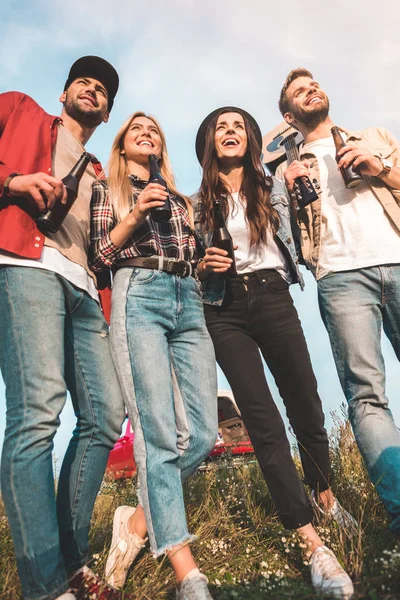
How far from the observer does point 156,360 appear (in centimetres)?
272

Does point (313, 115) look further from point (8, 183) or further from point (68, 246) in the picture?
point (8, 183)

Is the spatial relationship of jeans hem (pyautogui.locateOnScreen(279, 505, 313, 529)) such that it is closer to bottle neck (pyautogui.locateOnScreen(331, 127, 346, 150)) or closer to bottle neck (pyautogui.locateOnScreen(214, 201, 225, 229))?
bottle neck (pyautogui.locateOnScreen(214, 201, 225, 229))

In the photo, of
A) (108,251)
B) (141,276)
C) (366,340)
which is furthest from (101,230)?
(366,340)

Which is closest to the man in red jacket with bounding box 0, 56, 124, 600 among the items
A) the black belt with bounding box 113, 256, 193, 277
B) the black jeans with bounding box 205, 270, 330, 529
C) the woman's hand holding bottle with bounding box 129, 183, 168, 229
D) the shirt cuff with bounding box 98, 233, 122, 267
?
the shirt cuff with bounding box 98, 233, 122, 267

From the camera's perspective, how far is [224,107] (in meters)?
4.00

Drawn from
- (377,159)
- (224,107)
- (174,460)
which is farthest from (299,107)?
(174,460)

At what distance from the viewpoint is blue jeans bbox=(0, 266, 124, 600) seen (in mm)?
2139

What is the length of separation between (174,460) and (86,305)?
3.32ft

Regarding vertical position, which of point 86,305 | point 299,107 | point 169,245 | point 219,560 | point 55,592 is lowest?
point 219,560

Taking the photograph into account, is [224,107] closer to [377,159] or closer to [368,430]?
[377,159]

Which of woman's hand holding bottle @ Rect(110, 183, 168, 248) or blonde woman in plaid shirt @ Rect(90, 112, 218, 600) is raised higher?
woman's hand holding bottle @ Rect(110, 183, 168, 248)

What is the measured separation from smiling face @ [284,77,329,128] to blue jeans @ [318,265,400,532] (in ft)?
4.60

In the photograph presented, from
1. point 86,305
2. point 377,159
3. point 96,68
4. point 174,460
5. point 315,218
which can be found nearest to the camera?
point 174,460

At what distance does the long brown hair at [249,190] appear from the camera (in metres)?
3.49
